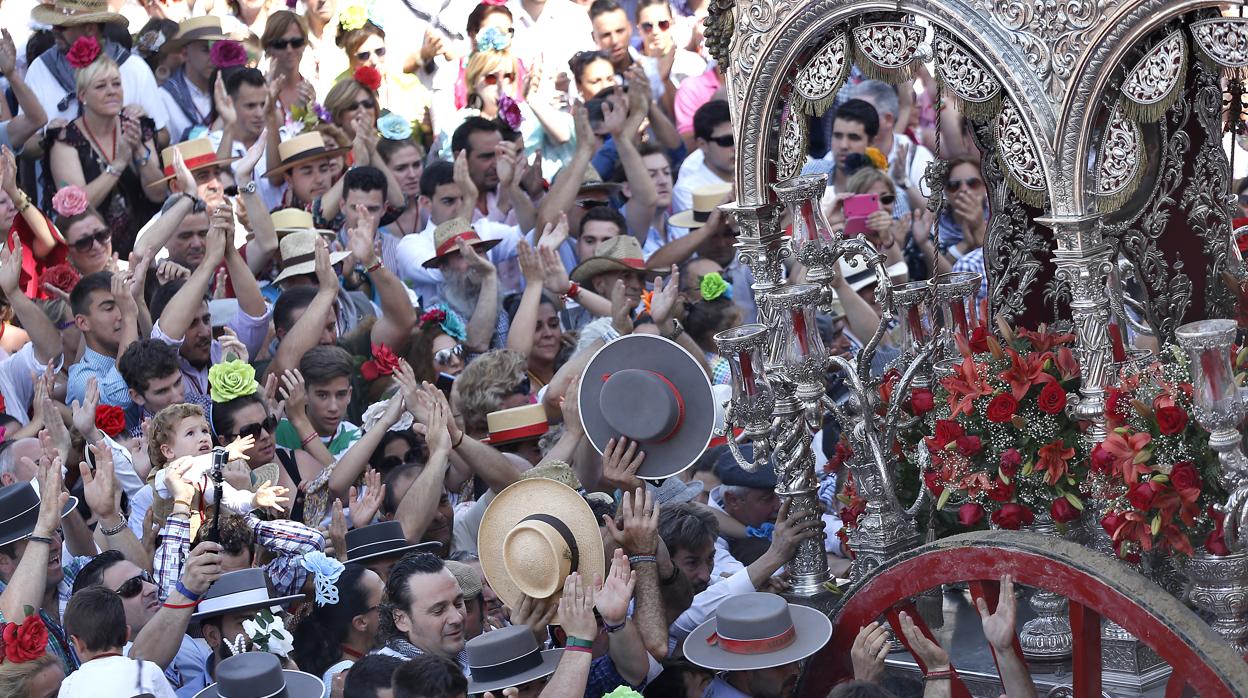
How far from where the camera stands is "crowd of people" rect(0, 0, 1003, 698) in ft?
21.4

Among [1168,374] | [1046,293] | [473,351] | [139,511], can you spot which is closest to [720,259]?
[473,351]

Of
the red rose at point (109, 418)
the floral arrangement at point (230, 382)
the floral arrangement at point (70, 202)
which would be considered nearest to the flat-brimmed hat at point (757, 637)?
the floral arrangement at point (230, 382)

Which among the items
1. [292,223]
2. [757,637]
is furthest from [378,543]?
[292,223]

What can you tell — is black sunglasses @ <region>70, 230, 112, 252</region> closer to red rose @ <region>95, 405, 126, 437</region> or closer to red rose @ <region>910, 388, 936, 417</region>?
red rose @ <region>95, 405, 126, 437</region>

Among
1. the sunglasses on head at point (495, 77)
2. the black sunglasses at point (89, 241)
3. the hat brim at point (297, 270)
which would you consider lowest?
the hat brim at point (297, 270)

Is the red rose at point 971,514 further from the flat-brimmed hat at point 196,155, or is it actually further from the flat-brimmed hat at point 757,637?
the flat-brimmed hat at point 196,155

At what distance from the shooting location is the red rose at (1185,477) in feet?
18.5

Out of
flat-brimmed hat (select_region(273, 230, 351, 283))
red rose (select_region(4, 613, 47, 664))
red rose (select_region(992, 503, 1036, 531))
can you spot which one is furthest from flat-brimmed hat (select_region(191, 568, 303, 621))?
flat-brimmed hat (select_region(273, 230, 351, 283))

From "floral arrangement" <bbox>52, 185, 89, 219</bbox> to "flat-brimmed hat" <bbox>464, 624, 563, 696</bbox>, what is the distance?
4.12m

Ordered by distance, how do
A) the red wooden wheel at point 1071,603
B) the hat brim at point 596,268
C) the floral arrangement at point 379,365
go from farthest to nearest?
the hat brim at point 596,268 < the floral arrangement at point 379,365 < the red wooden wheel at point 1071,603

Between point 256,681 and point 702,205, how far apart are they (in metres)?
5.62

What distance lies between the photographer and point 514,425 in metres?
8.23

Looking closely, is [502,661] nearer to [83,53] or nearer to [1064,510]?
[1064,510]

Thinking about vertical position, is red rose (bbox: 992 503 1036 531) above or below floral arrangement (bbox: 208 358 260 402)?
below
